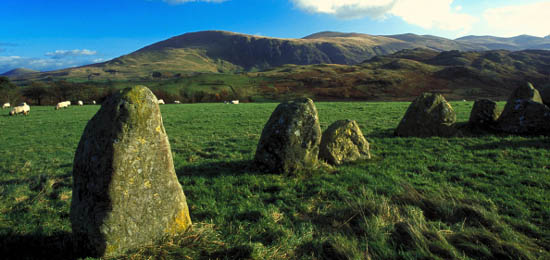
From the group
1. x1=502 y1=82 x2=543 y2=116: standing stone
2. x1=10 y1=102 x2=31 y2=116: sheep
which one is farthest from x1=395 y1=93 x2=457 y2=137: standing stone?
x1=10 y1=102 x2=31 y2=116: sheep

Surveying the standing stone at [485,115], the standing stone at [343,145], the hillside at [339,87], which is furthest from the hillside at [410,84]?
the standing stone at [343,145]

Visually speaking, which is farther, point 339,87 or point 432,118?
point 339,87

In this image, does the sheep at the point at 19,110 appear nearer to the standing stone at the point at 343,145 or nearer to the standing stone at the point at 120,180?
the standing stone at the point at 120,180

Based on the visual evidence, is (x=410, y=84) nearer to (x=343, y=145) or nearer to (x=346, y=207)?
(x=343, y=145)

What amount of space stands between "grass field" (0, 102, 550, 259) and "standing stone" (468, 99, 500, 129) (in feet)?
9.38

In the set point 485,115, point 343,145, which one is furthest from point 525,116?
point 343,145

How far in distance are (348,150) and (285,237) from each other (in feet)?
19.3

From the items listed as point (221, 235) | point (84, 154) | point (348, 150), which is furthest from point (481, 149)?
point (84, 154)

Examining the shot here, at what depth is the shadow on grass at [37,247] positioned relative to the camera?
4.44 meters

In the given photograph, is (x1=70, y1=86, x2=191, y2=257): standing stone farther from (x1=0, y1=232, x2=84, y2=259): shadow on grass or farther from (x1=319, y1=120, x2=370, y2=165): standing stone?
(x1=319, y1=120, x2=370, y2=165): standing stone

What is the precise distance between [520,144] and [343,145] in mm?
8683

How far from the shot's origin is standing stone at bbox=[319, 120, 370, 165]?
31.7 ft

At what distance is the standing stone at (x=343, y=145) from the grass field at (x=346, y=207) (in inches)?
22.9

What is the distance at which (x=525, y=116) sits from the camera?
13023 millimetres
